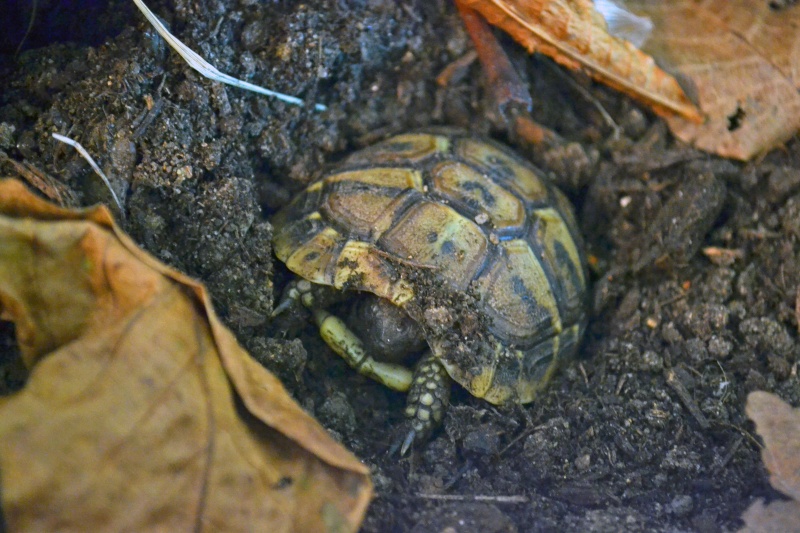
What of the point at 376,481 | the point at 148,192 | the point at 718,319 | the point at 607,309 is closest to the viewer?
the point at 376,481

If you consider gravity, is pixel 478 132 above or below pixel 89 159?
below

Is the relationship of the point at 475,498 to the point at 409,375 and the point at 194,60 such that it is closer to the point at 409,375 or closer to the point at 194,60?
the point at 409,375

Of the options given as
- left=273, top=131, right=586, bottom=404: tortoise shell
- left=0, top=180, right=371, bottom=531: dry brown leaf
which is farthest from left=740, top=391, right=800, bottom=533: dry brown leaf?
left=0, top=180, right=371, bottom=531: dry brown leaf

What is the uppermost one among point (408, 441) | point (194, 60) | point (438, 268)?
point (194, 60)

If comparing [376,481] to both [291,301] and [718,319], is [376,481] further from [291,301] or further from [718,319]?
[718,319]

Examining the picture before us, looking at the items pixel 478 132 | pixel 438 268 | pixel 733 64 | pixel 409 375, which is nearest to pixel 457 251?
pixel 438 268

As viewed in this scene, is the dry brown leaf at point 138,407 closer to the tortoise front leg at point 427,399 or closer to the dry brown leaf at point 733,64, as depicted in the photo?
the tortoise front leg at point 427,399

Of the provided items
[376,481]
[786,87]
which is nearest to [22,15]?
[376,481]
